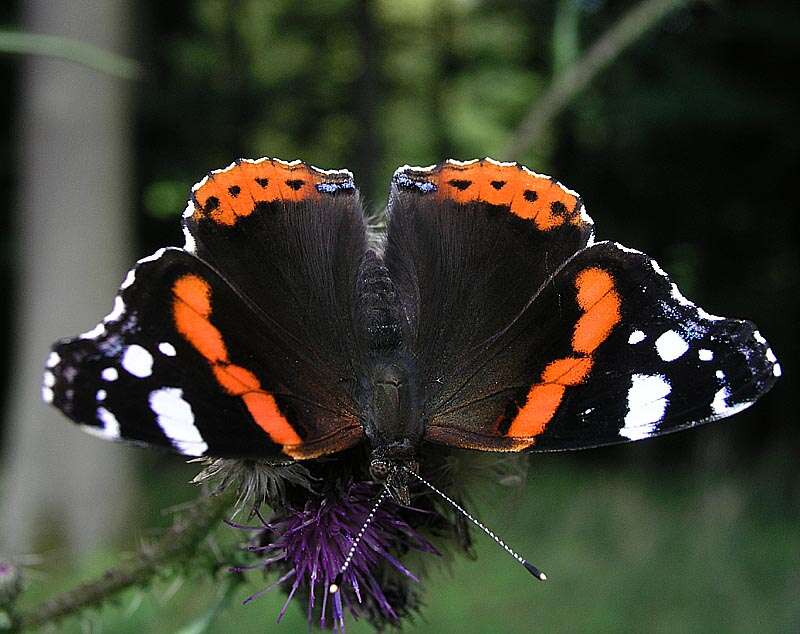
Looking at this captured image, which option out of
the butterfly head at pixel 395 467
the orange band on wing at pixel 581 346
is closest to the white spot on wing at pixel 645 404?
the orange band on wing at pixel 581 346

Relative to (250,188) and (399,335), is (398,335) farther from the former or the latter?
(250,188)

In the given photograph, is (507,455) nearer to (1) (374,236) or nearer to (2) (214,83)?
(1) (374,236)

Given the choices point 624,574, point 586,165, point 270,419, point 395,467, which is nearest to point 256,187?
point 270,419

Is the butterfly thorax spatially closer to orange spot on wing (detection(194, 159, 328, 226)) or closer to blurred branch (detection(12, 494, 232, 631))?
orange spot on wing (detection(194, 159, 328, 226))

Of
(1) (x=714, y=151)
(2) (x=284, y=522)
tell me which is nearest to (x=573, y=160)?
(1) (x=714, y=151)

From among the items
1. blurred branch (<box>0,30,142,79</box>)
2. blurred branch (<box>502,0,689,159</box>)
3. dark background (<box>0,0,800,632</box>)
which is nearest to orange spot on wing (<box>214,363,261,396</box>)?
blurred branch (<box>0,30,142,79</box>)

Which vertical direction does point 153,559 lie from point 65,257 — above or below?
below

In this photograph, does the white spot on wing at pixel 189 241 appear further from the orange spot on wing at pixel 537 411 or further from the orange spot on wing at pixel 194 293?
the orange spot on wing at pixel 537 411
